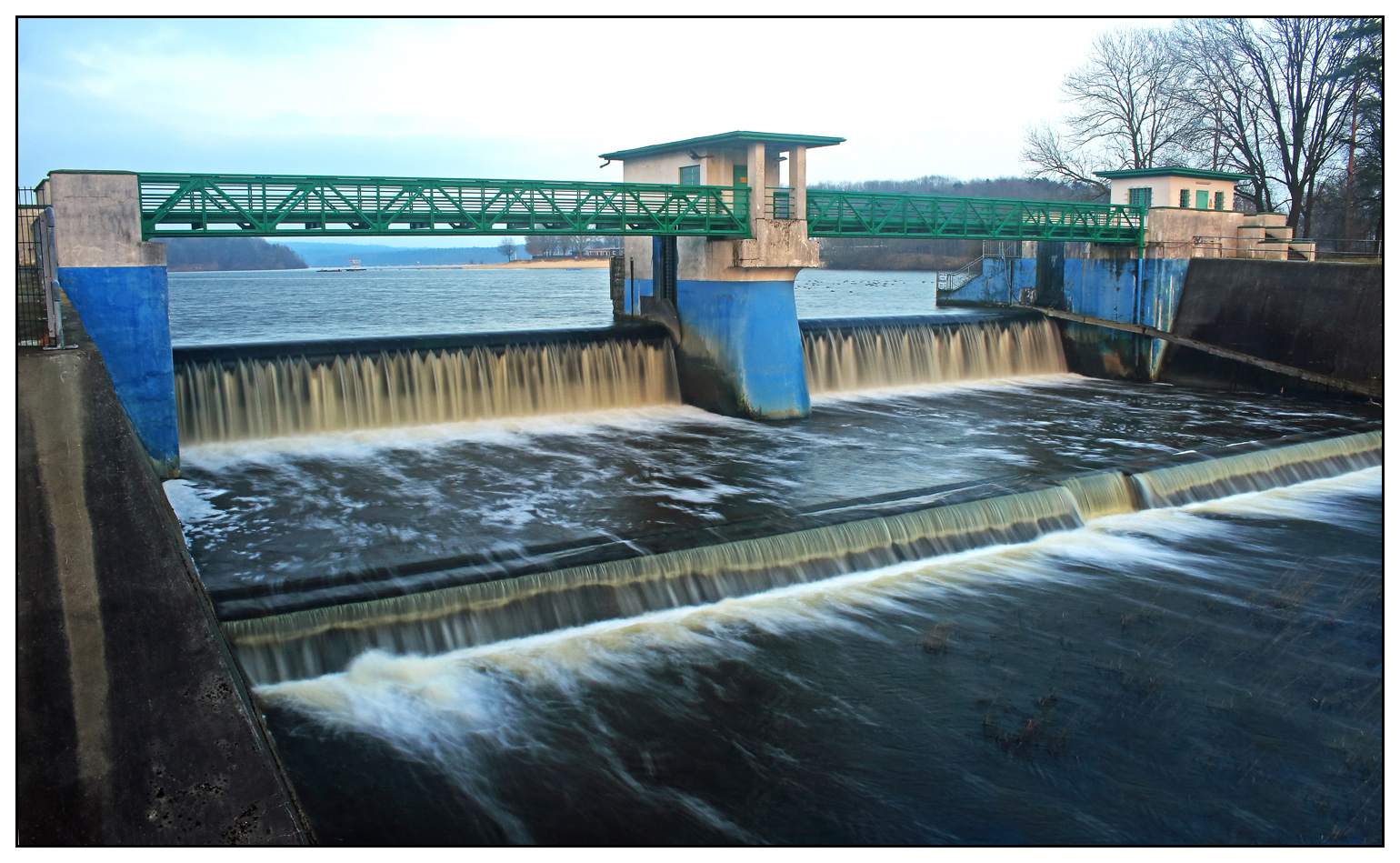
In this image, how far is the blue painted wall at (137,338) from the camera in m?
17.1

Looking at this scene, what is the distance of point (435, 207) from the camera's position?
20.9 m

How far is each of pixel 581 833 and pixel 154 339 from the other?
43.4ft

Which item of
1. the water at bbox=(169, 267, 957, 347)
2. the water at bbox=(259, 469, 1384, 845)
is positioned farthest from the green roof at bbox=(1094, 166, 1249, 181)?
the water at bbox=(259, 469, 1384, 845)

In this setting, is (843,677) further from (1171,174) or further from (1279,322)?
(1171,174)

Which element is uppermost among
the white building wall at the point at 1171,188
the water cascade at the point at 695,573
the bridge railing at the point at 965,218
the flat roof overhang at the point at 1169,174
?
the flat roof overhang at the point at 1169,174

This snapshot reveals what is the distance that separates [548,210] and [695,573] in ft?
39.1

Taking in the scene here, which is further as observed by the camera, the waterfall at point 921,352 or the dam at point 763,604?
the waterfall at point 921,352

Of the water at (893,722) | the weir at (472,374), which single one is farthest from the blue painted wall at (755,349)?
the water at (893,722)

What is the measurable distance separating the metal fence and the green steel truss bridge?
1.79 metres

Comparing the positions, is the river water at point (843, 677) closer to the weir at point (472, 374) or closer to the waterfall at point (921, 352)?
the weir at point (472, 374)

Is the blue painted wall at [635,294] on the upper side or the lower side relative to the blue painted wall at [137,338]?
upper

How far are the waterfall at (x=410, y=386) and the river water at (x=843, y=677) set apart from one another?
123cm

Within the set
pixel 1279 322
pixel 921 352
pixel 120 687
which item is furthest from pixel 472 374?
pixel 1279 322

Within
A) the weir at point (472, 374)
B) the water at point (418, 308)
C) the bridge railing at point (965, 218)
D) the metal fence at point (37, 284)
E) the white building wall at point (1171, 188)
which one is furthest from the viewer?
the water at point (418, 308)
